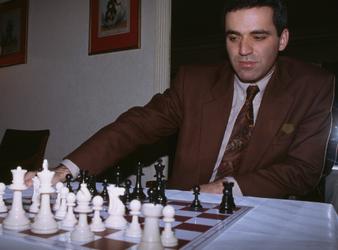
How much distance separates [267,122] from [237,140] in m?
0.18

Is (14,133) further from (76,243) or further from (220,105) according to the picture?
(76,243)

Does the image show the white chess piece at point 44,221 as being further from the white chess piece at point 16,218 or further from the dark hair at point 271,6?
the dark hair at point 271,6

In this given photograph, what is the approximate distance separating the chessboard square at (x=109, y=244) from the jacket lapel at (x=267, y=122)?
46.4 inches

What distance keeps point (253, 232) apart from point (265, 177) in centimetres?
84

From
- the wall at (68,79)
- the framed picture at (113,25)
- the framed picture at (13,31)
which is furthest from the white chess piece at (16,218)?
the framed picture at (13,31)

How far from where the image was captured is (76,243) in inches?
31.7

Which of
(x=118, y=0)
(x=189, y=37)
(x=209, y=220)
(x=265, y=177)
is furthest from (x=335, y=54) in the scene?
(x=209, y=220)

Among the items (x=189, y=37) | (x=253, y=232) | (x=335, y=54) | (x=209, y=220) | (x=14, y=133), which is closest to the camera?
(x=253, y=232)

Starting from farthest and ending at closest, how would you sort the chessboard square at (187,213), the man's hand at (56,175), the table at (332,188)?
1. the table at (332,188)
2. the man's hand at (56,175)
3. the chessboard square at (187,213)

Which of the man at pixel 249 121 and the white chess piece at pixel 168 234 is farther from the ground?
the man at pixel 249 121

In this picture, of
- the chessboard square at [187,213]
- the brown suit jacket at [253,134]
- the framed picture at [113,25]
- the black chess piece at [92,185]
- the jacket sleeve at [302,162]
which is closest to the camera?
the chessboard square at [187,213]

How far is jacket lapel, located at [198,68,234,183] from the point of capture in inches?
79.0

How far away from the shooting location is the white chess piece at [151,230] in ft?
2.47

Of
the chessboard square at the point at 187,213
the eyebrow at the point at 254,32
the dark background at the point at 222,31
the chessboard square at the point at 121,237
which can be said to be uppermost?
the dark background at the point at 222,31
